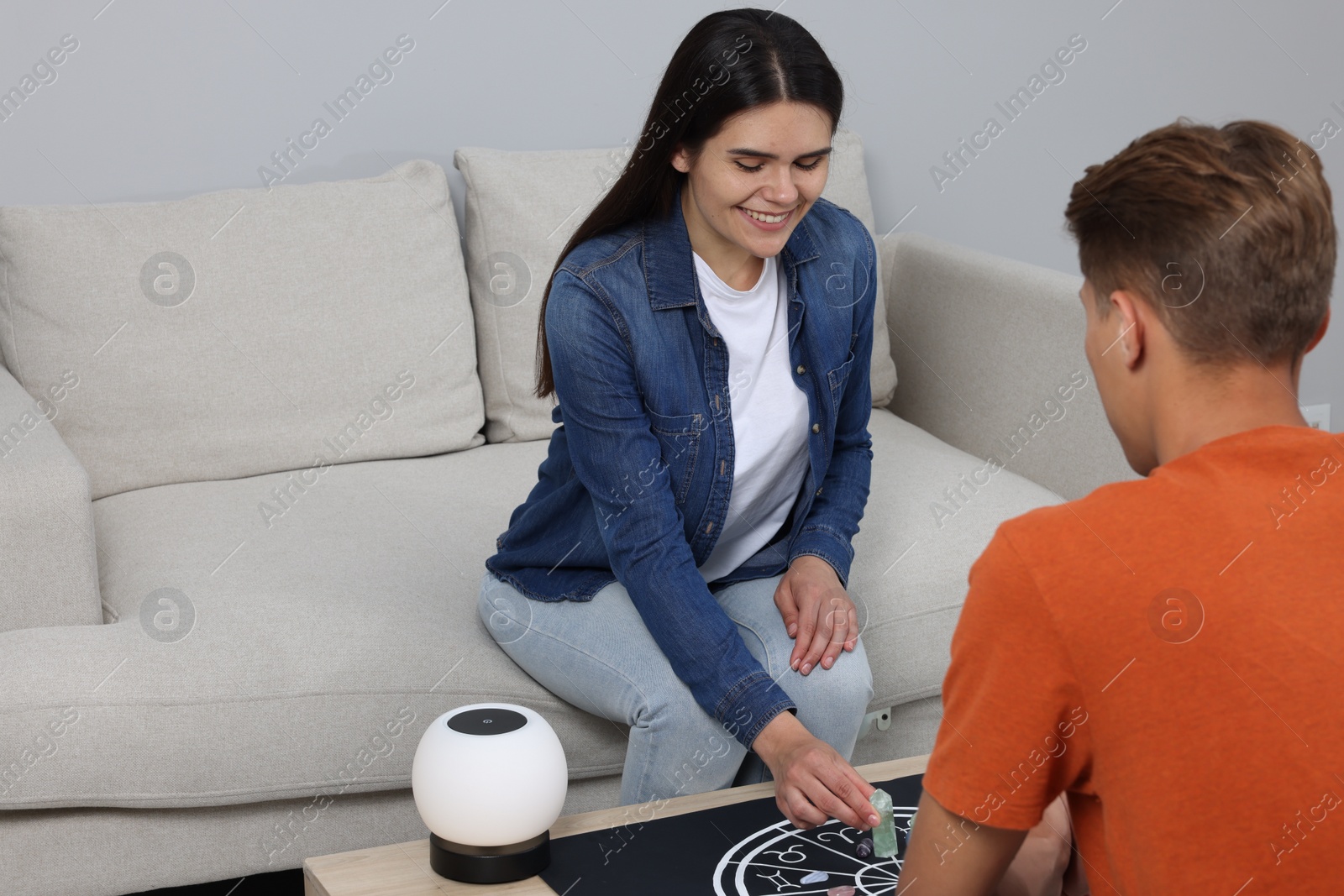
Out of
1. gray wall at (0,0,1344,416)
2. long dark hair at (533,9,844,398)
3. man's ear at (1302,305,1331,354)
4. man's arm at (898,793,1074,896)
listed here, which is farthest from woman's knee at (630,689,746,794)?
gray wall at (0,0,1344,416)

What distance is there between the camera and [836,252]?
160cm

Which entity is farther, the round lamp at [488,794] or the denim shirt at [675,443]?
the denim shirt at [675,443]

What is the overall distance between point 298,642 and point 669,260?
2.04 feet

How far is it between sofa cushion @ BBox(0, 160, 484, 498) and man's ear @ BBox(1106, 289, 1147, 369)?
57.1 inches

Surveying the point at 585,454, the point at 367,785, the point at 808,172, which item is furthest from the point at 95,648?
the point at 808,172

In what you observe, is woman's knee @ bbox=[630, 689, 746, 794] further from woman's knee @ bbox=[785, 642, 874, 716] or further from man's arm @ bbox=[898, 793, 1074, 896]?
man's arm @ bbox=[898, 793, 1074, 896]

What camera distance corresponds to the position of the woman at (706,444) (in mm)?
1385

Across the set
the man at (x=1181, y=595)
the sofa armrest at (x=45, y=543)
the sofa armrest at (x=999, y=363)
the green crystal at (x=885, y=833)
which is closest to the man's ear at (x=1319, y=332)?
the man at (x=1181, y=595)

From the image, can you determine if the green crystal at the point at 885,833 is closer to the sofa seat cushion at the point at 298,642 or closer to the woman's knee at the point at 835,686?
the woman's knee at the point at 835,686

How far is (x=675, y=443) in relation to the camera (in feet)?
4.84

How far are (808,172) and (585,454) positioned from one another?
1.32ft

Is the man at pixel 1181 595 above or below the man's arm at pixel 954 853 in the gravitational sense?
above

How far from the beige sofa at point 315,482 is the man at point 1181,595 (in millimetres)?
873

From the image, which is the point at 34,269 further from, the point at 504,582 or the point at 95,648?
the point at 504,582
